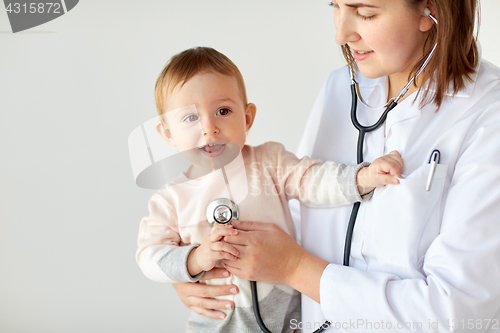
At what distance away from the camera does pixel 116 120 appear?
97 centimetres

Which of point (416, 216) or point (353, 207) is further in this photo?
point (353, 207)

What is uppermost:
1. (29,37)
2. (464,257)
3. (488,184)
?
(29,37)

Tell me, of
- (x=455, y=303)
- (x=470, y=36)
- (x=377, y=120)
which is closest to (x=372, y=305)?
(x=455, y=303)

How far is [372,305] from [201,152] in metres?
0.48

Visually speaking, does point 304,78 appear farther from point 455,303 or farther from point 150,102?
point 455,303

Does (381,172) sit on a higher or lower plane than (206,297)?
higher

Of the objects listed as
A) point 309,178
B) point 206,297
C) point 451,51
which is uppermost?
point 451,51

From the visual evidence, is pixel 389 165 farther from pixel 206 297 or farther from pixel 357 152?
pixel 206 297

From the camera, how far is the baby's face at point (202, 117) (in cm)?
82

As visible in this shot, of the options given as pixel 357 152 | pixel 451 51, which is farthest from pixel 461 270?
pixel 451 51

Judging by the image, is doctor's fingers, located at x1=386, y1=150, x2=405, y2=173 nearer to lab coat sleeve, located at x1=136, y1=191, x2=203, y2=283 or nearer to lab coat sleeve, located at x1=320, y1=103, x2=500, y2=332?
lab coat sleeve, located at x1=320, y1=103, x2=500, y2=332

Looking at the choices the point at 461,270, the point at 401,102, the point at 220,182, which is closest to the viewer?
the point at 461,270

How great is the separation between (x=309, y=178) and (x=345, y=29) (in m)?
0.37

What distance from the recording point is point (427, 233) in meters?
0.88
